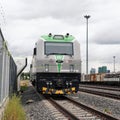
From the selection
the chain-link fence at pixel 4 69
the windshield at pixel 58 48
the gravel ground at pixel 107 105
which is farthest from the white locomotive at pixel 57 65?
the chain-link fence at pixel 4 69

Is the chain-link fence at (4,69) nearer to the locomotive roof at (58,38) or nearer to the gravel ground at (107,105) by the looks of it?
the locomotive roof at (58,38)

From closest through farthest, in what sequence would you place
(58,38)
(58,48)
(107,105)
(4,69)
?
1. (4,69)
2. (107,105)
3. (58,48)
4. (58,38)

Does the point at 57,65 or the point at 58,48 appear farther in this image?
the point at 58,48

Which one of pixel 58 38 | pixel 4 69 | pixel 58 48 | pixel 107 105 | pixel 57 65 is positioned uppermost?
pixel 58 38

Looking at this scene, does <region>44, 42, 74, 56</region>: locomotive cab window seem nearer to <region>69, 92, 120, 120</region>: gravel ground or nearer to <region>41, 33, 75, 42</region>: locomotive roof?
<region>41, 33, 75, 42</region>: locomotive roof

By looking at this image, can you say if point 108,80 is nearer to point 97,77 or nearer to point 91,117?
point 97,77

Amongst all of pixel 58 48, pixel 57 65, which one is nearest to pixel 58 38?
pixel 58 48

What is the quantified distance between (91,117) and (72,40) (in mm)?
8612

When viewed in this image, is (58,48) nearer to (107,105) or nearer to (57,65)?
(57,65)

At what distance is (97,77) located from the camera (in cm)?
5859

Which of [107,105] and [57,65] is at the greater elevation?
[57,65]

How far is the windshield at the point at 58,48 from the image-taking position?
19.1 metres

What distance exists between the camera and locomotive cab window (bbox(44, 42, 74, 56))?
62.8 feet

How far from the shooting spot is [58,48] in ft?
63.3
